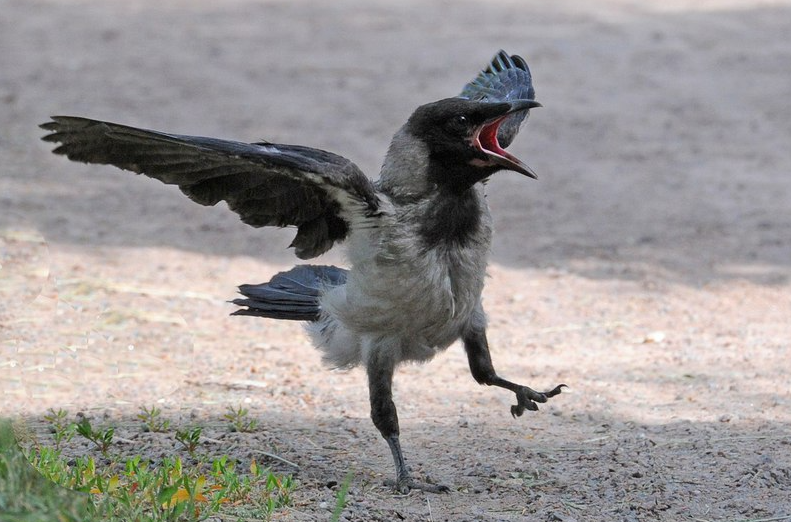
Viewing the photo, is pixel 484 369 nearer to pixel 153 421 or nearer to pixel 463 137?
pixel 463 137

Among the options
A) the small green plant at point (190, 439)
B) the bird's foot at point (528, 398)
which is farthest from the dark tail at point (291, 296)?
the bird's foot at point (528, 398)

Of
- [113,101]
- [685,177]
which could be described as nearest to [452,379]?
[685,177]

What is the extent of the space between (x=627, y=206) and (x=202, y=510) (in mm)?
6055

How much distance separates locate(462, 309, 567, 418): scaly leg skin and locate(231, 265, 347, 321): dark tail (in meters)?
0.65

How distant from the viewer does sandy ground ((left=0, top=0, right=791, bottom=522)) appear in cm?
501

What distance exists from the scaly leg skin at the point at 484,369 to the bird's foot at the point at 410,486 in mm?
603

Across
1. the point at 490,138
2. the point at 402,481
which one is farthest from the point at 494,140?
the point at 402,481

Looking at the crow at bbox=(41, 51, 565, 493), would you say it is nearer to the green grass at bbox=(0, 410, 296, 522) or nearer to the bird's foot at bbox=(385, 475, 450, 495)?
the bird's foot at bbox=(385, 475, 450, 495)

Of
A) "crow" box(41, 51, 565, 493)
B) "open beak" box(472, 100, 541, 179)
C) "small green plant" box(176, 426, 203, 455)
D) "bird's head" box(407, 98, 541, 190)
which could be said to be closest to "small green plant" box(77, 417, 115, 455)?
"small green plant" box(176, 426, 203, 455)

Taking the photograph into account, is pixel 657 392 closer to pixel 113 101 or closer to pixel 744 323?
pixel 744 323

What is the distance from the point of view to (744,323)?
704 cm

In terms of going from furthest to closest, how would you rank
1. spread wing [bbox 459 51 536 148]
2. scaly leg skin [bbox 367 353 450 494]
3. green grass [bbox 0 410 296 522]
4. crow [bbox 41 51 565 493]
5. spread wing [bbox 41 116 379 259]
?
spread wing [bbox 459 51 536 148]
scaly leg skin [bbox 367 353 450 494]
crow [bbox 41 51 565 493]
spread wing [bbox 41 116 379 259]
green grass [bbox 0 410 296 522]

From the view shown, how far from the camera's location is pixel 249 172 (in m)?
4.46

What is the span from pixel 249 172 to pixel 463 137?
88 centimetres
